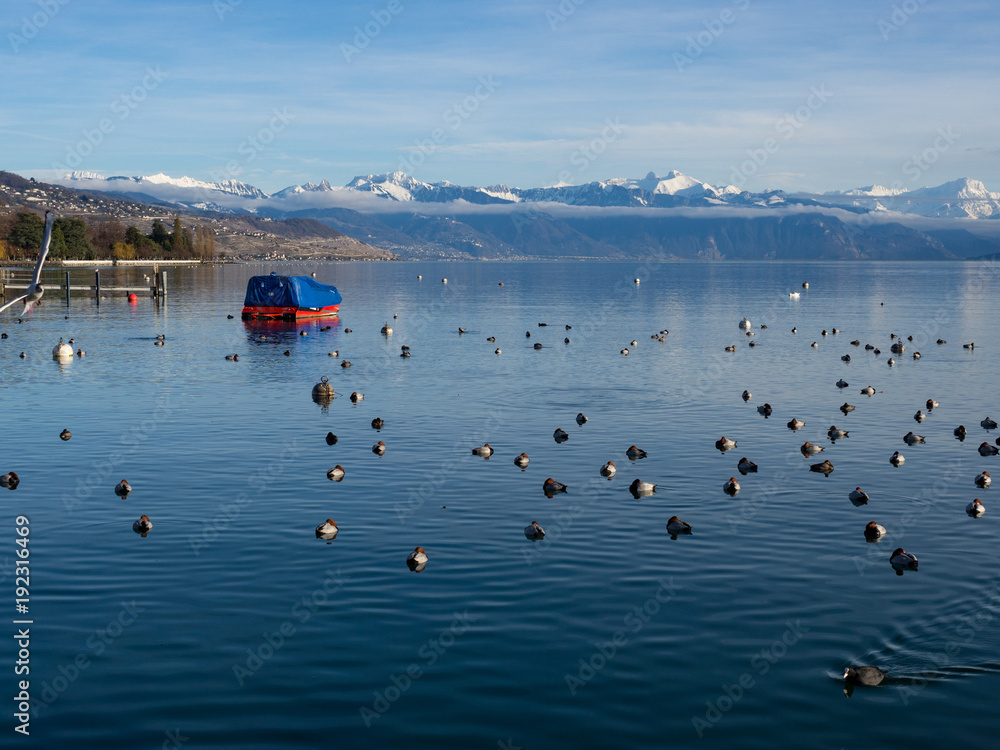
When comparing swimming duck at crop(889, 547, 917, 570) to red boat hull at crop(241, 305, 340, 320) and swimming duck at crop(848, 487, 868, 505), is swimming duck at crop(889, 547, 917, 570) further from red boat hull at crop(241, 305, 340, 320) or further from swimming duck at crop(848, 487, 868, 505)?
red boat hull at crop(241, 305, 340, 320)

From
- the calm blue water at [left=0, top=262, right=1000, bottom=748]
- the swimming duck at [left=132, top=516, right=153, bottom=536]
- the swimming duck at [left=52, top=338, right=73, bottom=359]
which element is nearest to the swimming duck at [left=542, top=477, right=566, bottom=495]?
the calm blue water at [left=0, top=262, right=1000, bottom=748]

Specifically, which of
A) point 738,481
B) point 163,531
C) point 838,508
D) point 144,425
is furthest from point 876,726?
point 144,425

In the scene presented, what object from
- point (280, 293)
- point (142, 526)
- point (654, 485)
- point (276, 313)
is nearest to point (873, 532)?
point (654, 485)

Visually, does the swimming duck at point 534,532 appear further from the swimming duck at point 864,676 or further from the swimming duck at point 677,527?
Answer: the swimming duck at point 864,676

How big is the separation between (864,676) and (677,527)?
1068 centimetres

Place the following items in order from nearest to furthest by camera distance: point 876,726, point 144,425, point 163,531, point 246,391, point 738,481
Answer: point 876,726 < point 163,531 < point 738,481 < point 144,425 < point 246,391

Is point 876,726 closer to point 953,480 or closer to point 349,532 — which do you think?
point 349,532

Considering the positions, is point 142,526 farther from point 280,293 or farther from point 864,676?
point 280,293

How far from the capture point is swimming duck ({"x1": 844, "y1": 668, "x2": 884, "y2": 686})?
65.2 feet

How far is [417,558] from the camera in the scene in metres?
26.8

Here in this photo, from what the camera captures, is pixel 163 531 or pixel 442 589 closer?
pixel 442 589

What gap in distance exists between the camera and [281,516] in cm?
3234

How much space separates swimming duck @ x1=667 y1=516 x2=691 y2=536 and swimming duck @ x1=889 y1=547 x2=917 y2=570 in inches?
242

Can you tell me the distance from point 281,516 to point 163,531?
389 cm
